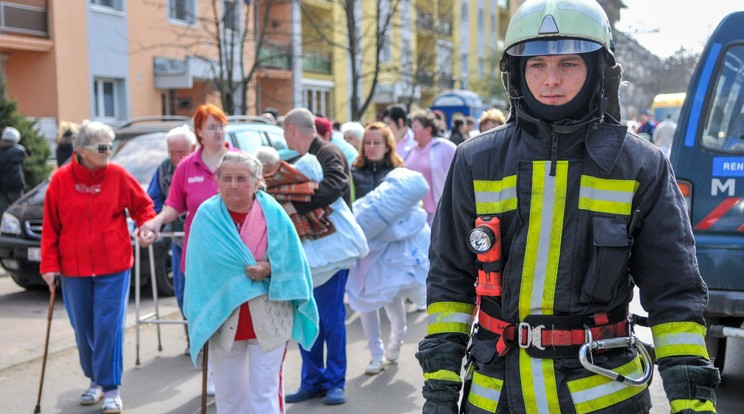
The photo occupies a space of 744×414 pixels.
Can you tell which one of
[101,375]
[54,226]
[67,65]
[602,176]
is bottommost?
[101,375]

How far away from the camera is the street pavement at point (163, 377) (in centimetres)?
581

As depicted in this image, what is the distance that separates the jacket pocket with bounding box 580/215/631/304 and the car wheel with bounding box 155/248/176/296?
7666 millimetres

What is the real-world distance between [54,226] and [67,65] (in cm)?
1777

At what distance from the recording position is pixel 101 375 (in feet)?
18.6

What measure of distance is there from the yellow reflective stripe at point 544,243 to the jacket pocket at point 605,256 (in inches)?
3.6

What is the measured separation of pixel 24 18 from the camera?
A: 2134cm

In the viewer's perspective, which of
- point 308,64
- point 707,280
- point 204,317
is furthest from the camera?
point 308,64

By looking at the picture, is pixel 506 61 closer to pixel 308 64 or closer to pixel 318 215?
Answer: pixel 318 215

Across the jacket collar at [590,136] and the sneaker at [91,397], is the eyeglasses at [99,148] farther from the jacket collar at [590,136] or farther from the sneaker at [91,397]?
the jacket collar at [590,136]

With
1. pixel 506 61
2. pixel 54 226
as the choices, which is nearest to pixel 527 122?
pixel 506 61

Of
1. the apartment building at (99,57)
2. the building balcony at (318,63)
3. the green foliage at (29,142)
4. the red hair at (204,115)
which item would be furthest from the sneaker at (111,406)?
the building balcony at (318,63)

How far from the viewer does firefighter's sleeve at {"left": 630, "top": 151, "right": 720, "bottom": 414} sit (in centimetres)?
228

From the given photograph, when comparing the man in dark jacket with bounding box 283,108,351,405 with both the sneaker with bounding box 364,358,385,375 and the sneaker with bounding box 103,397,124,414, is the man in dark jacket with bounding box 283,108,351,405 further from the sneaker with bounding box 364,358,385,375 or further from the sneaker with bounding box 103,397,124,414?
the sneaker with bounding box 103,397,124,414

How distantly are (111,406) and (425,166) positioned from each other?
442cm
